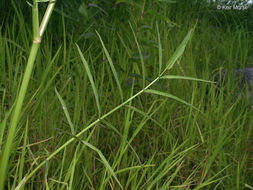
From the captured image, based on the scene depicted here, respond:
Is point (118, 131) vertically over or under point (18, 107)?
under

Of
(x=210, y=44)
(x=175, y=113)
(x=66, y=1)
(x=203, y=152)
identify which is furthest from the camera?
(x=210, y=44)

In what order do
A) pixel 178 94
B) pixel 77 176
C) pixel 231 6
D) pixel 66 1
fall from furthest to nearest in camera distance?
pixel 231 6
pixel 66 1
pixel 178 94
pixel 77 176

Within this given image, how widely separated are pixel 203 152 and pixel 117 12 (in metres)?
1.45

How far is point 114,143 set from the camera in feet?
3.98

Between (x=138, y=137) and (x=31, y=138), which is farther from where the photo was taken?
(x=138, y=137)

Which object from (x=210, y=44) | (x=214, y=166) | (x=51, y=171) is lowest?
(x=214, y=166)

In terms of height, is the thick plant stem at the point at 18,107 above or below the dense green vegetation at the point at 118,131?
above

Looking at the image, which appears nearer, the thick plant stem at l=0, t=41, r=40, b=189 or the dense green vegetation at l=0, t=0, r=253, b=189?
the thick plant stem at l=0, t=41, r=40, b=189

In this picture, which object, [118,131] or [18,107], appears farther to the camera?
[118,131]

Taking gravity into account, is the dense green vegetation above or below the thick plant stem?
below

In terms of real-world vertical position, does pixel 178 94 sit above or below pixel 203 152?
above

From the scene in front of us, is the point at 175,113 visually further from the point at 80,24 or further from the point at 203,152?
the point at 80,24

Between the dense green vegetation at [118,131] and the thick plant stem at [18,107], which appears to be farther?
the dense green vegetation at [118,131]

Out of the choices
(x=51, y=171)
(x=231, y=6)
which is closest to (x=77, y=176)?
(x=51, y=171)
